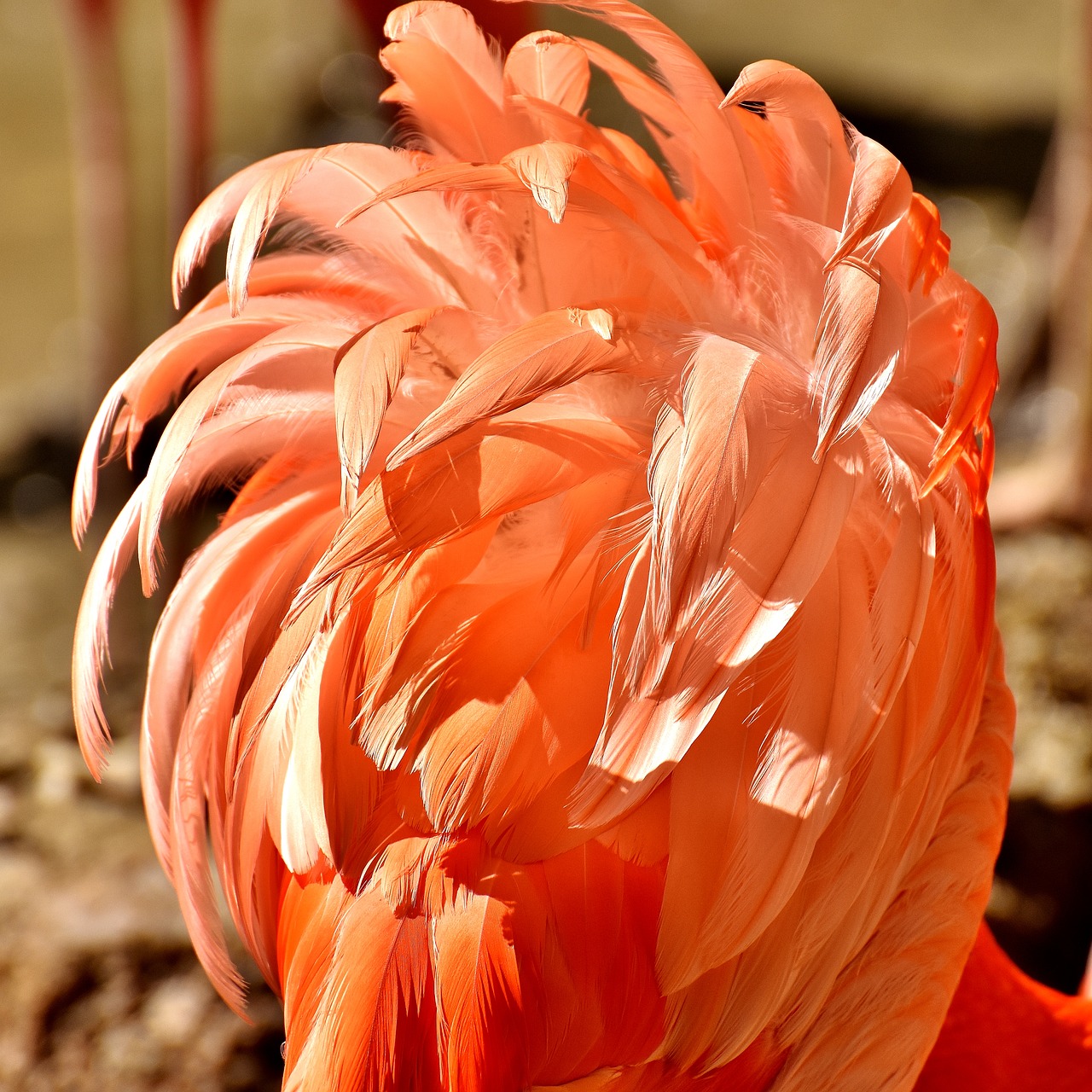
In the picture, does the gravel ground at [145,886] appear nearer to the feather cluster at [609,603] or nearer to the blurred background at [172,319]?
the blurred background at [172,319]

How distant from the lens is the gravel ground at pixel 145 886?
1.37 m

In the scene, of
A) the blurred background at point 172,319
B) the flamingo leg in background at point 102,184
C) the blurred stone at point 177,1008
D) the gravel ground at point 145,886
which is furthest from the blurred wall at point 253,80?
the blurred stone at point 177,1008

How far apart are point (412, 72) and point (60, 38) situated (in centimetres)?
385

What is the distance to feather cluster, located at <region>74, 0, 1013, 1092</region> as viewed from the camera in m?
0.71

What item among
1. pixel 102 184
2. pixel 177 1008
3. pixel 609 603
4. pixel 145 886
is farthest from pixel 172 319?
pixel 609 603

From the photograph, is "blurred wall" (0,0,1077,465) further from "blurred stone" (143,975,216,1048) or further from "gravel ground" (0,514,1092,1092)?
"blurred stone" (143,975,216,1048)

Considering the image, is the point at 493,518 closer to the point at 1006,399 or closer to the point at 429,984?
the point at 429,984

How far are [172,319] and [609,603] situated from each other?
6.95 feet

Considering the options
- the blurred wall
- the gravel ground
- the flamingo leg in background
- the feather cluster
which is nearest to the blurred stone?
the gravel ground

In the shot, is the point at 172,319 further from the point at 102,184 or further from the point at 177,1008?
the point at 177,1008

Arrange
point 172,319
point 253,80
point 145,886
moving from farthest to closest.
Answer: point 253,80, point 172,319, point 145,886

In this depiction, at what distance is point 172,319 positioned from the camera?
104 inches

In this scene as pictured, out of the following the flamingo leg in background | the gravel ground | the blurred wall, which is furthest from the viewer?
the blurred wall

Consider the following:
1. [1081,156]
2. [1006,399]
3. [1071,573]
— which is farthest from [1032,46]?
[1071,573]
